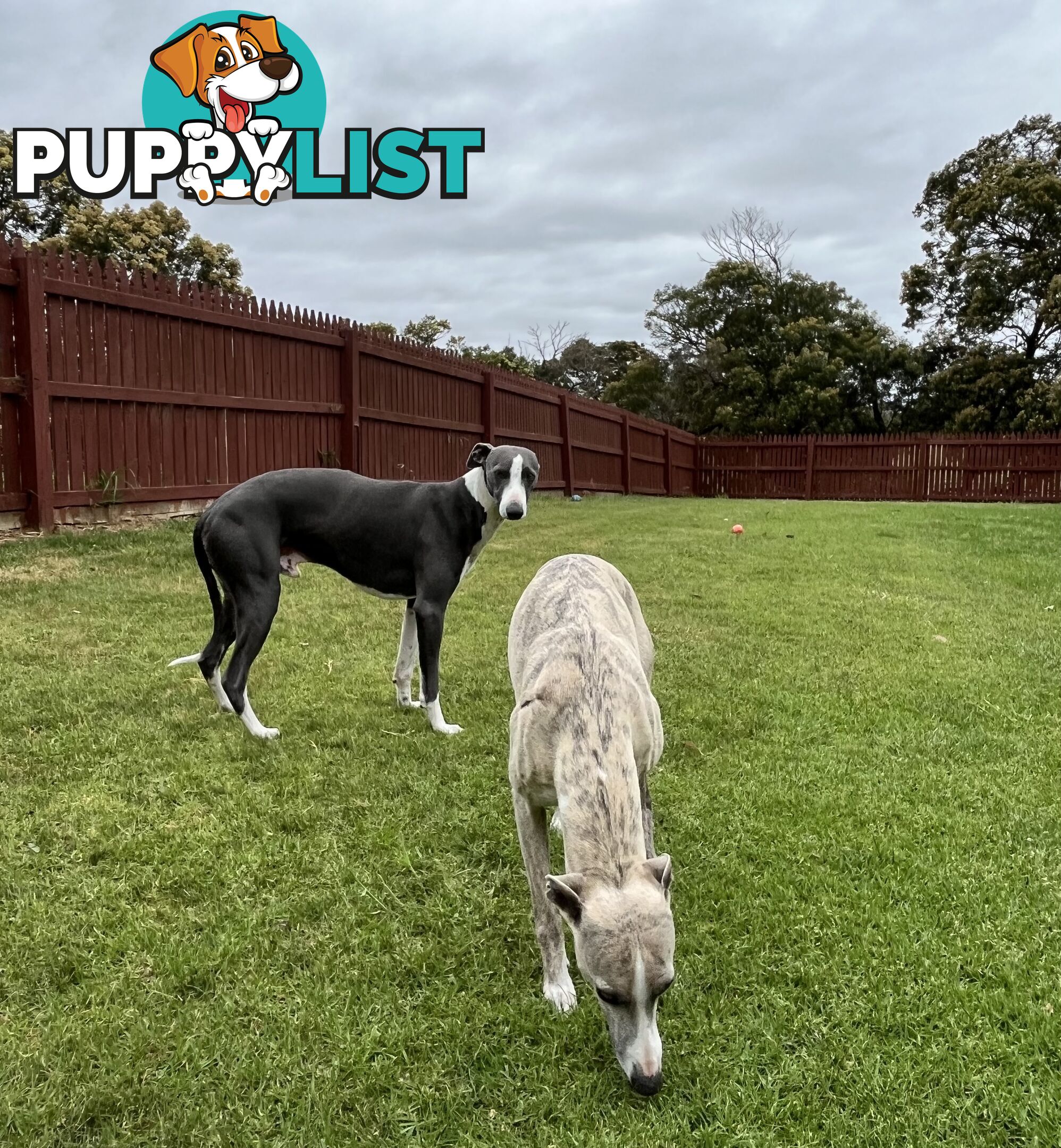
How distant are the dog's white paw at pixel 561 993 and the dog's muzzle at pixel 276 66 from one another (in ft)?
49.7

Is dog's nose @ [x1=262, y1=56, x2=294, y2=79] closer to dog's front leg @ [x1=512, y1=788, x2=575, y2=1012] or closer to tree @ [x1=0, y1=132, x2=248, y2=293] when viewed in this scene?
tree @ [x1=0, y1=132, x2=248, y2=293]

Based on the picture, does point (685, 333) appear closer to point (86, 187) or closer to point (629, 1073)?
point (86, 187)

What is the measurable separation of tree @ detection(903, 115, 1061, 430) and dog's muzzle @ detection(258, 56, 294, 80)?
26.2 m

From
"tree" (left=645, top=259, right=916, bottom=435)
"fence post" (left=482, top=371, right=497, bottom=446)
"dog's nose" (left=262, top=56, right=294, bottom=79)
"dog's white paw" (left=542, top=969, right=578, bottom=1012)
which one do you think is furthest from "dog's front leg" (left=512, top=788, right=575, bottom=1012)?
"tree" (left=645, top=259, right=916, bottom=435)

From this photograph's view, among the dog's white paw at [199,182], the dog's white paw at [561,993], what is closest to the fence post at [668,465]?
the dog's white paw at [199,182]

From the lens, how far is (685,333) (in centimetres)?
3684

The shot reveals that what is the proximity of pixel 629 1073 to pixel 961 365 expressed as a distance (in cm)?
3427

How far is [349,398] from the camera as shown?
417 inches

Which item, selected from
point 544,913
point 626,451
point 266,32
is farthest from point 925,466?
point 544,913

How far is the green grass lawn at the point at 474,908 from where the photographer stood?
1917 mm

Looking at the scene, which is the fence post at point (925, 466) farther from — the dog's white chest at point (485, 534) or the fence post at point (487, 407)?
the dog's white chest at point (485, 534)

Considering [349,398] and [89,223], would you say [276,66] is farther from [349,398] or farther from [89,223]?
[89,223]

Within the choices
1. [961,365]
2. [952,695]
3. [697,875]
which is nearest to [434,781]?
[697,875]

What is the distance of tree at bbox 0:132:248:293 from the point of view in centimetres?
2428
